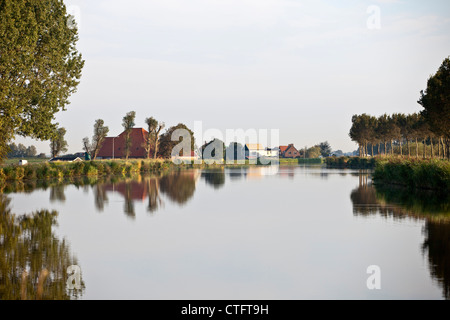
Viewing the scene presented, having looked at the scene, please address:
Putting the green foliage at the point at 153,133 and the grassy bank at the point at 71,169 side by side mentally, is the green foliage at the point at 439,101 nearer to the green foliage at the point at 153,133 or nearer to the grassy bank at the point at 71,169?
the grassy bank at the point at 71,169

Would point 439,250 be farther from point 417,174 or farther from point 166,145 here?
point 166,145

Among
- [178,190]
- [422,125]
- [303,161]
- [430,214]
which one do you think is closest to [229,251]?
[430,214]

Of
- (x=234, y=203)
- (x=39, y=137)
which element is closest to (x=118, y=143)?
(x=39, y=137)

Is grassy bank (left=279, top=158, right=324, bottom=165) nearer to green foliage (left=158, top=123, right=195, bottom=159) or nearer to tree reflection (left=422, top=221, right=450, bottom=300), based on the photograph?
green foliage (left=158, top=123, right=195, bottom=159)

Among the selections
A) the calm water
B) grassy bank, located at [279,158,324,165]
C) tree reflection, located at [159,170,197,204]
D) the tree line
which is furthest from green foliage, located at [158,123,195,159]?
the calm water

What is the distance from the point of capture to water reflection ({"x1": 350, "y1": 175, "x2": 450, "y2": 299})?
31.9 feet

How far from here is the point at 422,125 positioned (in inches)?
2596

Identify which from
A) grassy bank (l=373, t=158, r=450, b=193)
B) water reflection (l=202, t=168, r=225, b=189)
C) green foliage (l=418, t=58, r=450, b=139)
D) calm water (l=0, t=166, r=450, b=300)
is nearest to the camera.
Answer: calm water (l=0, t=166, r=450, b=300)

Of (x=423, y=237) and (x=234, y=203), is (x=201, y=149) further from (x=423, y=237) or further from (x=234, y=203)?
(x=423, y=237)

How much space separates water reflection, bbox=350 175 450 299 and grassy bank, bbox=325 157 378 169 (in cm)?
6349

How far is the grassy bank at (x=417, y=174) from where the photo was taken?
28.1 meters

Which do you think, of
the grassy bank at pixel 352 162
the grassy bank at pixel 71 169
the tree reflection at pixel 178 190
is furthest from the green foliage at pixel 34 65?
the grassy bank at pixel 352 162
